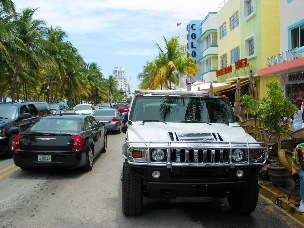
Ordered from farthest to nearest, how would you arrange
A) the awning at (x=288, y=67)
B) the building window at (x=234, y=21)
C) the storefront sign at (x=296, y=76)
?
the building window at (x=234, y=21), the storefront sign at (x=296, y=76), the awning at (x=288, y=67)

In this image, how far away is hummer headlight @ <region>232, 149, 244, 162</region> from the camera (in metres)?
5.18

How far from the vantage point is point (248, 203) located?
18.3ft

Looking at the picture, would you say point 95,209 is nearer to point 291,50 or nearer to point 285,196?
point 285,196

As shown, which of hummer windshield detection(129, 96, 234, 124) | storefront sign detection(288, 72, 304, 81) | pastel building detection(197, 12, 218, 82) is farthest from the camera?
pastel building detection(197, 12, 218, 82)

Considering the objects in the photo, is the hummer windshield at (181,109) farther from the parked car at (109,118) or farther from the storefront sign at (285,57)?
the parked car at (109,118)

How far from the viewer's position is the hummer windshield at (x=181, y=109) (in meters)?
6.72

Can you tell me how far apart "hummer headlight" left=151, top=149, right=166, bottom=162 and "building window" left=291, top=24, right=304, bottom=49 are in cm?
1501

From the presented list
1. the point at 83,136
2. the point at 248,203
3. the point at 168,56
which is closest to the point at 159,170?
the point at 248,203

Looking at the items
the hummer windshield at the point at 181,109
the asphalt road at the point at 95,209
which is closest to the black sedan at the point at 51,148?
the asphalt road at the point at 95,209

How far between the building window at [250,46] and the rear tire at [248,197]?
70.5 ft

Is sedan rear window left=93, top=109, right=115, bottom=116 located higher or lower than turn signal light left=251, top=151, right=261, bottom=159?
higher

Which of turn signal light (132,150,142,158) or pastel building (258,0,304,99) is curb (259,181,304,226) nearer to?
turn signal light (132,150,142,158)

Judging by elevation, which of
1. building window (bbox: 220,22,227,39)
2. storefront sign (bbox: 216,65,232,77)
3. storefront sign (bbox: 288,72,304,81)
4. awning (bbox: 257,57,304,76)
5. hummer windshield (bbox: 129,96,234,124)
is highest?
building window (bbox: 220,22,227,39)

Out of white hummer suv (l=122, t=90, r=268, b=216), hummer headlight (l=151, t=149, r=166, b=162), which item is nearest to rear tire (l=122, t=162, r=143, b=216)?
white hummer suv (l=122, t=90, r=268, b=216)
